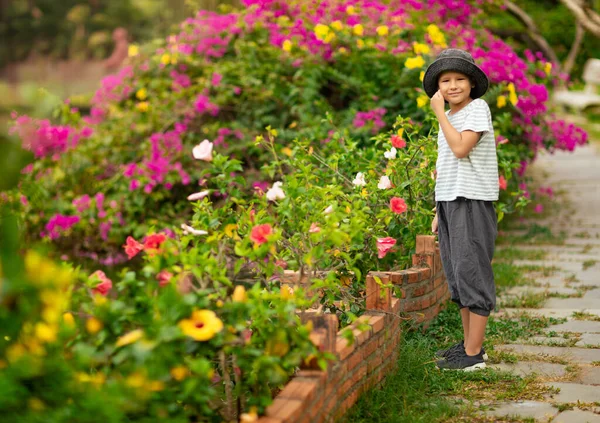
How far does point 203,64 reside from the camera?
A: 691 cm

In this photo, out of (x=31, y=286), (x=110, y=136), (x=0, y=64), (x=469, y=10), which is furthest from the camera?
(x=0, y=64)

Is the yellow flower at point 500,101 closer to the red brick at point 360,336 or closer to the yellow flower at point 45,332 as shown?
the red brick at point 360,336

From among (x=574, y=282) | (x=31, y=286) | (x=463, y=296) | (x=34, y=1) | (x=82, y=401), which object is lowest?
(x=574, y=282)

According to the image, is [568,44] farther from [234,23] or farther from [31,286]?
[31,286]

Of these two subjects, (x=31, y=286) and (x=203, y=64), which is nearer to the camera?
(x=31, y=286)

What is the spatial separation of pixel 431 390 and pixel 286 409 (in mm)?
1076

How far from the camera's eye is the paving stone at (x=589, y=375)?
3.31m

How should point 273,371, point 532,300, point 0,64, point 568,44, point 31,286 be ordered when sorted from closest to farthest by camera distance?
point 31,286 < point 273,371 < point 532,300 < point 568,44 < point 0,64

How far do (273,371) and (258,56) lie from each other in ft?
15.4

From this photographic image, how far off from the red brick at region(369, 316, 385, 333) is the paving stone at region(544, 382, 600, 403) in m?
0.66

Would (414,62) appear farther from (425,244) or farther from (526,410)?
(526,410)

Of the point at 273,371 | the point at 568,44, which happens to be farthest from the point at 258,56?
the point at 568,44

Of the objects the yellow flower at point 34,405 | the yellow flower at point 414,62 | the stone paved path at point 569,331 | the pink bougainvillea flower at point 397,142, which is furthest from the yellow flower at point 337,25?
the yellow flower at point 34,405

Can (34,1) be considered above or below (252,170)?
above
